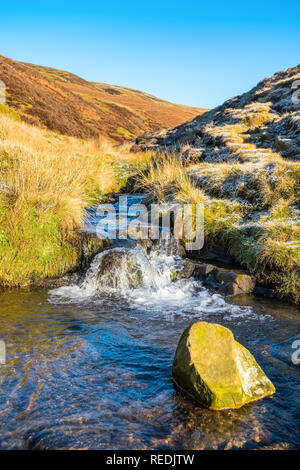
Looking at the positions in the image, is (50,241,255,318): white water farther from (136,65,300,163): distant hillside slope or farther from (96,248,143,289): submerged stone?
(136,65,300,163): distant hillside slope

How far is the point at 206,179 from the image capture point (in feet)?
33.7

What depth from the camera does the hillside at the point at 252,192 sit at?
22.1ft

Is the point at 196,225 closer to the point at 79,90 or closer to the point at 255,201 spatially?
the point at 255,201

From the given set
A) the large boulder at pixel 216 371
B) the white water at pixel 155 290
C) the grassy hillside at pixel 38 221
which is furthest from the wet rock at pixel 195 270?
the large boulder at pixel 216 371

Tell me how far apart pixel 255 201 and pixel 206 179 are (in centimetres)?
196

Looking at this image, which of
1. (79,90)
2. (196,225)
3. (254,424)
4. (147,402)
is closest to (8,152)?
(196,225)

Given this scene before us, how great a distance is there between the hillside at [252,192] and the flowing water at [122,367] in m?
0.98

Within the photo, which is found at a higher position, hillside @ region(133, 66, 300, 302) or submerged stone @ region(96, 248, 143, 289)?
hillside @ region(133, 66, 300, 302)

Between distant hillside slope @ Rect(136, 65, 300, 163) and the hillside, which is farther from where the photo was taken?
distant hillside slope @ Rect(136, 65, 300, 163)

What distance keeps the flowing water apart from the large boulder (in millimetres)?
113

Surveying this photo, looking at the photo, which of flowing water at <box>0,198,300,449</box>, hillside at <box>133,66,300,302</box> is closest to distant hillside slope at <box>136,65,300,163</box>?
hillside at <box>133,66,300,302</box>

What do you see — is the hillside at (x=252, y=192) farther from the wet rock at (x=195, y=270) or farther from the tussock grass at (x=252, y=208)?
the wet rock at (x=195, y=270)

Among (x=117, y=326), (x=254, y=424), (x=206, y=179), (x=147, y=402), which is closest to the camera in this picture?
(x=254, y=424)

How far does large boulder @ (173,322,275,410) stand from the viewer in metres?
3.13
